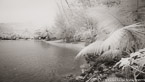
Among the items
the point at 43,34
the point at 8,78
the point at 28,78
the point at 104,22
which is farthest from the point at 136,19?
the point at 43,34

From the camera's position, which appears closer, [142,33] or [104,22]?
[142,33]

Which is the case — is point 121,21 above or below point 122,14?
below

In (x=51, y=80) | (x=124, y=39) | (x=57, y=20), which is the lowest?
(x=51, y=80)

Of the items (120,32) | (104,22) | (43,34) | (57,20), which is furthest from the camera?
(43,34)

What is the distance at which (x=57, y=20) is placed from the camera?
22.2m

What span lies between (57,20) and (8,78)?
18.3m

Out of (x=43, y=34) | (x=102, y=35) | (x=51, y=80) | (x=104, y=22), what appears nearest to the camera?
(x=104, y=22)

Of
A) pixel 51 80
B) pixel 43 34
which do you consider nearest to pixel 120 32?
pixel 51 80

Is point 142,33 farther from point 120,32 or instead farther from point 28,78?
point 28,78

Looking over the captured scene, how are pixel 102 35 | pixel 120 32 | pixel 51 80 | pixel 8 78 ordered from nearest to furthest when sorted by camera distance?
pixel 120 32
pixel 102 35
pixel 51 80
pixel 8 78

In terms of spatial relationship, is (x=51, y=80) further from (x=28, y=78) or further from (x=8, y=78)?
(x=8, y=78)

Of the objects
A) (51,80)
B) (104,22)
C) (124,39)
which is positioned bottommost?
(51,80)

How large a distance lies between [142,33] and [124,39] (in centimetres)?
22

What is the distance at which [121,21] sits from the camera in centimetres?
156
